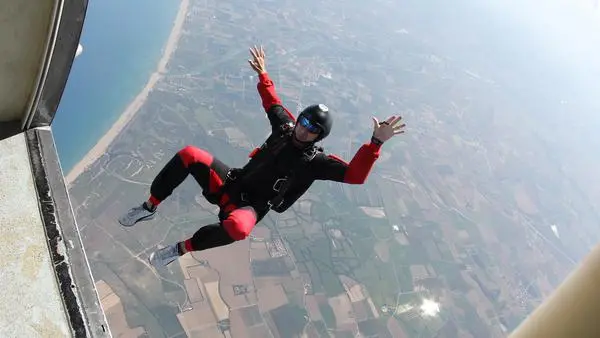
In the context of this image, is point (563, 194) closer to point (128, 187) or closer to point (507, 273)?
point (507, 273)

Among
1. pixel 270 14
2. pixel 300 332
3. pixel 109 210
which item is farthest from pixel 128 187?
pixel 270 14

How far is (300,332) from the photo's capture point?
21.1 metres

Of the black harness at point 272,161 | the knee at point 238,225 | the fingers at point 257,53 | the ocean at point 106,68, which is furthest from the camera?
the ocean at point 106,68

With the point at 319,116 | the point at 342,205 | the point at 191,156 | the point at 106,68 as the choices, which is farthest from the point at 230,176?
the point at 106,68

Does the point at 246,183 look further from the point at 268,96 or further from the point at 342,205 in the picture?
the point at 342,205

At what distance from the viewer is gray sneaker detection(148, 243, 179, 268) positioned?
357cm

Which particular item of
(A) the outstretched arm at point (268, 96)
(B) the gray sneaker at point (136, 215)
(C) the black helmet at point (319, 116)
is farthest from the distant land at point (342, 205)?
(B) the gray sneaker at point (136, 215)

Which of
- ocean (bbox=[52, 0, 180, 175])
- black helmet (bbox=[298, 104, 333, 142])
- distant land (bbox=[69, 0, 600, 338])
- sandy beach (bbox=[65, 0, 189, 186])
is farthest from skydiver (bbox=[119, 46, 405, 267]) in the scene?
ocean (bbox=[52, 0, 180, 175])

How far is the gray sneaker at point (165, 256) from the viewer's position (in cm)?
357

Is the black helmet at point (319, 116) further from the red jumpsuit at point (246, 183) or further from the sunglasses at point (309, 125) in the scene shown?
the red jumpsuit at point (246, 183)

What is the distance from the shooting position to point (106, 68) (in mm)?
30438

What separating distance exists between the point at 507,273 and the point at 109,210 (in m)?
31.0

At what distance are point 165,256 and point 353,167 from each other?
5.67 ft

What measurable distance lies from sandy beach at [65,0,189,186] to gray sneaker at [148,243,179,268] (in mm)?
17205
